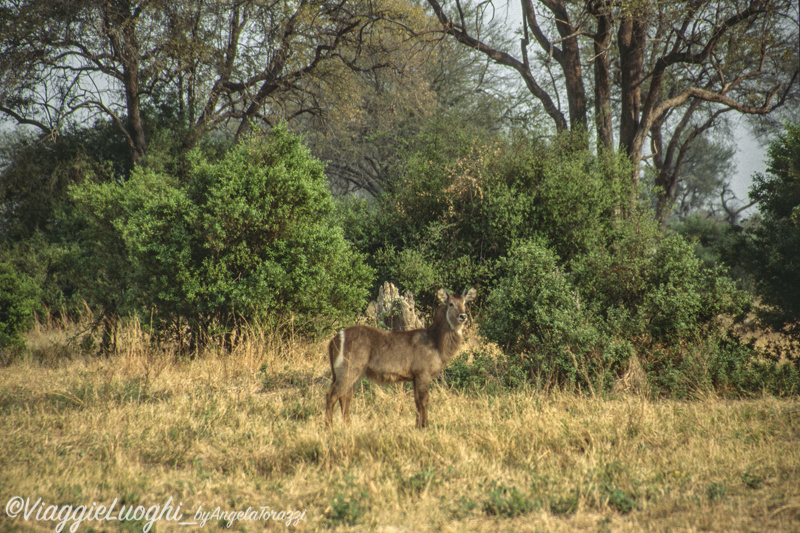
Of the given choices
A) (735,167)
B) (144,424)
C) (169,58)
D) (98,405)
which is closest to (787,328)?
(144,424)

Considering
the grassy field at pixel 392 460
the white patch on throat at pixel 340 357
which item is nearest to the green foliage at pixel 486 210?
the grassy field at pixel 392 460

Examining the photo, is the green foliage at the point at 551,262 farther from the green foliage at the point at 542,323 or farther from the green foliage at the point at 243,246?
the green foliage at the point at 243,246

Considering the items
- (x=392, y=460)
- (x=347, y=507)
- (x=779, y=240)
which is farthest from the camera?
(x=779, y=240)

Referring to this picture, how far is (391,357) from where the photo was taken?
6391mm

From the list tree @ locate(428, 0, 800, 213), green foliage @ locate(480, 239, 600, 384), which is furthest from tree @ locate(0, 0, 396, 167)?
green foliage @ locate(480, 239, 600, 384)

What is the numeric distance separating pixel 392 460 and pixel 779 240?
24.1 feet

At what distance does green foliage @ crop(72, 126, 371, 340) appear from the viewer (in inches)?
385

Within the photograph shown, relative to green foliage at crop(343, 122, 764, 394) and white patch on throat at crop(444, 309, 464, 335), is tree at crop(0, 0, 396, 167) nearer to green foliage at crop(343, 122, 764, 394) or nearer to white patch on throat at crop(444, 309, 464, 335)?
green foliage at crop(343, 122, 764, 394)

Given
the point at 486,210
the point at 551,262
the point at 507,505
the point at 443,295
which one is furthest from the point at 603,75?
the point at 507,505

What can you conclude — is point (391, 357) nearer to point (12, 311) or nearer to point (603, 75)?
point (12, 311)

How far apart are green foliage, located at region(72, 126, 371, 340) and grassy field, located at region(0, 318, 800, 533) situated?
1982 mm

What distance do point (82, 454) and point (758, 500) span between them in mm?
6109

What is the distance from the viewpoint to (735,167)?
130 ft

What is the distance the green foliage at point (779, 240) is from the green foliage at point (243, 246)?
7.09 metres
